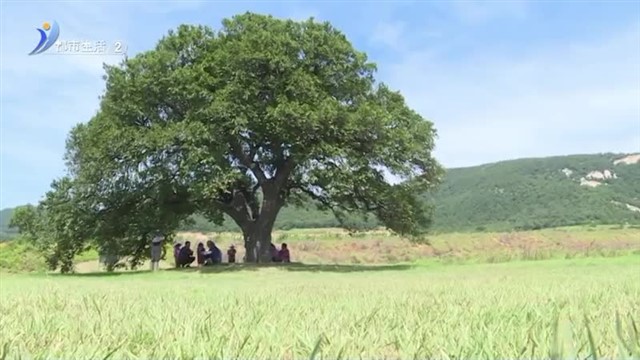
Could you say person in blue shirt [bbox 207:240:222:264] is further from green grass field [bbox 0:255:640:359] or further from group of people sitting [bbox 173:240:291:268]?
green grass field [bbox 0:255:640:359]

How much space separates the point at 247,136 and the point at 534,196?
10725 cm

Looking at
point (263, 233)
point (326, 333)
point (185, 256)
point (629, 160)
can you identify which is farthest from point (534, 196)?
point (326, 333)

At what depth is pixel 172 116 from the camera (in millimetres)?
25984

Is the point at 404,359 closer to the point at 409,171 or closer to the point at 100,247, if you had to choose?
the point at 409,171

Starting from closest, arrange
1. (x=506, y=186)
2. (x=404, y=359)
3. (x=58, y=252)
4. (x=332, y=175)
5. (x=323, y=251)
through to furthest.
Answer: (x=404, y=359) → (x=332, y=175) → (x=58, y=252) → (x=323, y=251) → (x=506, y=186)

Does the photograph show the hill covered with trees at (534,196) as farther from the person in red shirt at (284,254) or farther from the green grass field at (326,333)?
the green grass field at (326,333)

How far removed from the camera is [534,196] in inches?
4904

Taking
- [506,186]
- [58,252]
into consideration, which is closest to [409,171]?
[58,252]

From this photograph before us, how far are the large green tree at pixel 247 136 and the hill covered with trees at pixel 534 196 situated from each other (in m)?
59.5

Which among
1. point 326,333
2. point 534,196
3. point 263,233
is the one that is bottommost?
point 326,333

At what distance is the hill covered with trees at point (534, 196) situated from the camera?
4082 inches

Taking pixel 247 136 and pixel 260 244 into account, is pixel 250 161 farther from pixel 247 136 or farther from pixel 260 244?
pixel 260 244

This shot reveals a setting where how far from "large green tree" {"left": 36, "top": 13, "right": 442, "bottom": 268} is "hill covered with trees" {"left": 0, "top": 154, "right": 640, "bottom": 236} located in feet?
195

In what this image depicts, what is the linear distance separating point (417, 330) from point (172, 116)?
24343 millimetres
